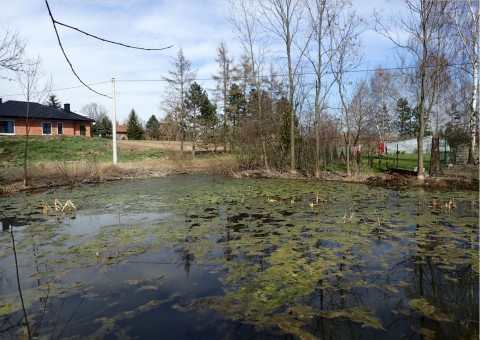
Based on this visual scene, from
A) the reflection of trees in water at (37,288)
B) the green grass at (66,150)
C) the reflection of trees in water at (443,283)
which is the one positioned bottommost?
the reflection of trees in water at (37,288)

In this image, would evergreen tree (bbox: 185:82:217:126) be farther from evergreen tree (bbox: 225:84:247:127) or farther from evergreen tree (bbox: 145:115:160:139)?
evergreen tree (bbox: 145:115:160:139)

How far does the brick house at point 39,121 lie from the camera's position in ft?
113

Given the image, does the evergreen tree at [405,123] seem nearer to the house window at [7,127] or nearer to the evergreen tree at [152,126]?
the evergreen tree at [152,126]

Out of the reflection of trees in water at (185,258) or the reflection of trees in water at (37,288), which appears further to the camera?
the reflection of trees in water at (185,258)

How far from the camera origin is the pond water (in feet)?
12.6

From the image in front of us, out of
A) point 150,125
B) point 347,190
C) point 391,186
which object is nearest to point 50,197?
point 347,190

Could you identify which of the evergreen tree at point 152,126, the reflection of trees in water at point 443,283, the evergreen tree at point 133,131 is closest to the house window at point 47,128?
the evergreen tree at point 133,131

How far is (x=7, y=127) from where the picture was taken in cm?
3462

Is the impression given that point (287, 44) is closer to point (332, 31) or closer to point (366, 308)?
point (332, 31)

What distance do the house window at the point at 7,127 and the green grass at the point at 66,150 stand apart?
199 inches

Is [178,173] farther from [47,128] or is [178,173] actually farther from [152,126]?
[152,126]

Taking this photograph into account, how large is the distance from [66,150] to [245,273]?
2735 centimetres

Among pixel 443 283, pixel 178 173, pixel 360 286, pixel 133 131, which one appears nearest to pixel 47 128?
pixel 133 131

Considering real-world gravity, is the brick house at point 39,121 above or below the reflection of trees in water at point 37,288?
above
